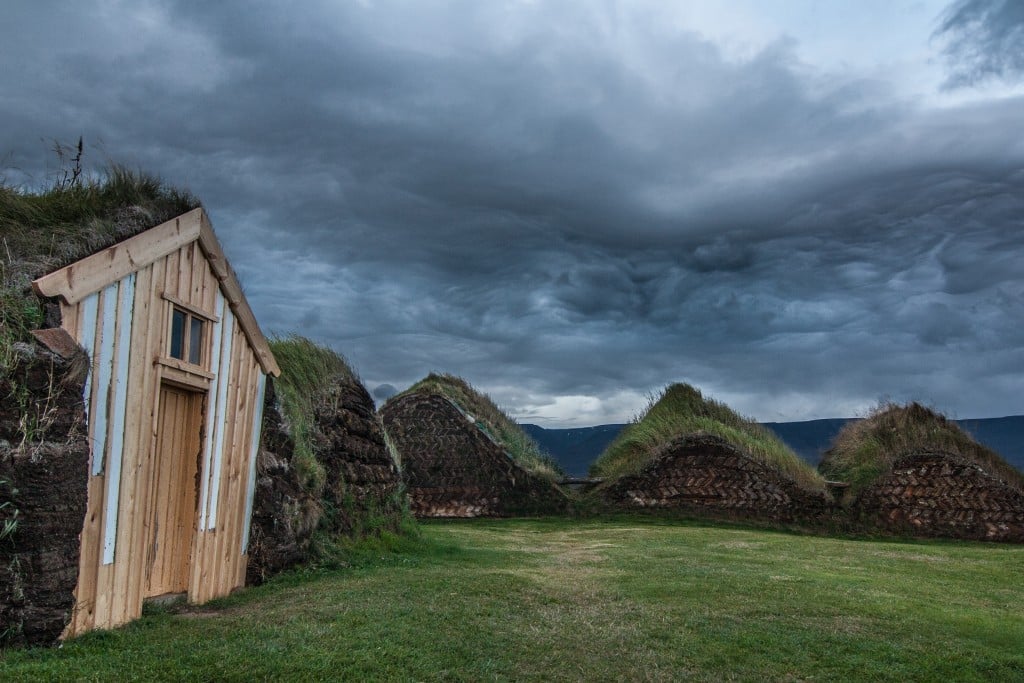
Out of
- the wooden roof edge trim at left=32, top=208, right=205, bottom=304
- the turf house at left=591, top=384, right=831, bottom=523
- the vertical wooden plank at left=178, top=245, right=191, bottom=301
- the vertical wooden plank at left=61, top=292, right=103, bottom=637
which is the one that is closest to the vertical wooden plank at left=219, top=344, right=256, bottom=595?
the vertical wooden plank at left=178, top=245, right=191, bottom=301

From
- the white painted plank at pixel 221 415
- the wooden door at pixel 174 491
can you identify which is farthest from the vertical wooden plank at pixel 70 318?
the white painted plank at pixel 221 415

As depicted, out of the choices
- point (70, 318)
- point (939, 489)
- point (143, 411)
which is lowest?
point (939, 489)

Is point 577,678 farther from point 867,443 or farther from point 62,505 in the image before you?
point 867,443

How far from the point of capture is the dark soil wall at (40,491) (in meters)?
7.05

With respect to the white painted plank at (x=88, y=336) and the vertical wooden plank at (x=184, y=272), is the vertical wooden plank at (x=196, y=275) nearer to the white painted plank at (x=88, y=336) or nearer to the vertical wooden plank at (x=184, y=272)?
the vertical wooden plank at (x=184, y=272)

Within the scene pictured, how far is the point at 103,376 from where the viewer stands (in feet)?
26.7

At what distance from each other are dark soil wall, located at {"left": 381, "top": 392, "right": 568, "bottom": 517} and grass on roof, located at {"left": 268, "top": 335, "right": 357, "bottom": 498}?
36.0 feet

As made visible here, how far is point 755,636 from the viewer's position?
827 centimetres

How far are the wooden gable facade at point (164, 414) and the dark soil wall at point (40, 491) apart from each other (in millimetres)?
308

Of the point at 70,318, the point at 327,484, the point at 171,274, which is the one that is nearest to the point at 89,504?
the point at 70,318

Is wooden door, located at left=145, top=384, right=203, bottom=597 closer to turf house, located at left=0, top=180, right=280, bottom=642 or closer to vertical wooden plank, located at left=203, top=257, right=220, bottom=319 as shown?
turf house, located at left=0, top=180, right=280, bottom=642

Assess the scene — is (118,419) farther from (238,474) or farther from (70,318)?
(238,474)

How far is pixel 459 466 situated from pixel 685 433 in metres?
6.97

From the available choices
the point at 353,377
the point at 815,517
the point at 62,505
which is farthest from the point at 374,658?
the point at 815,517
